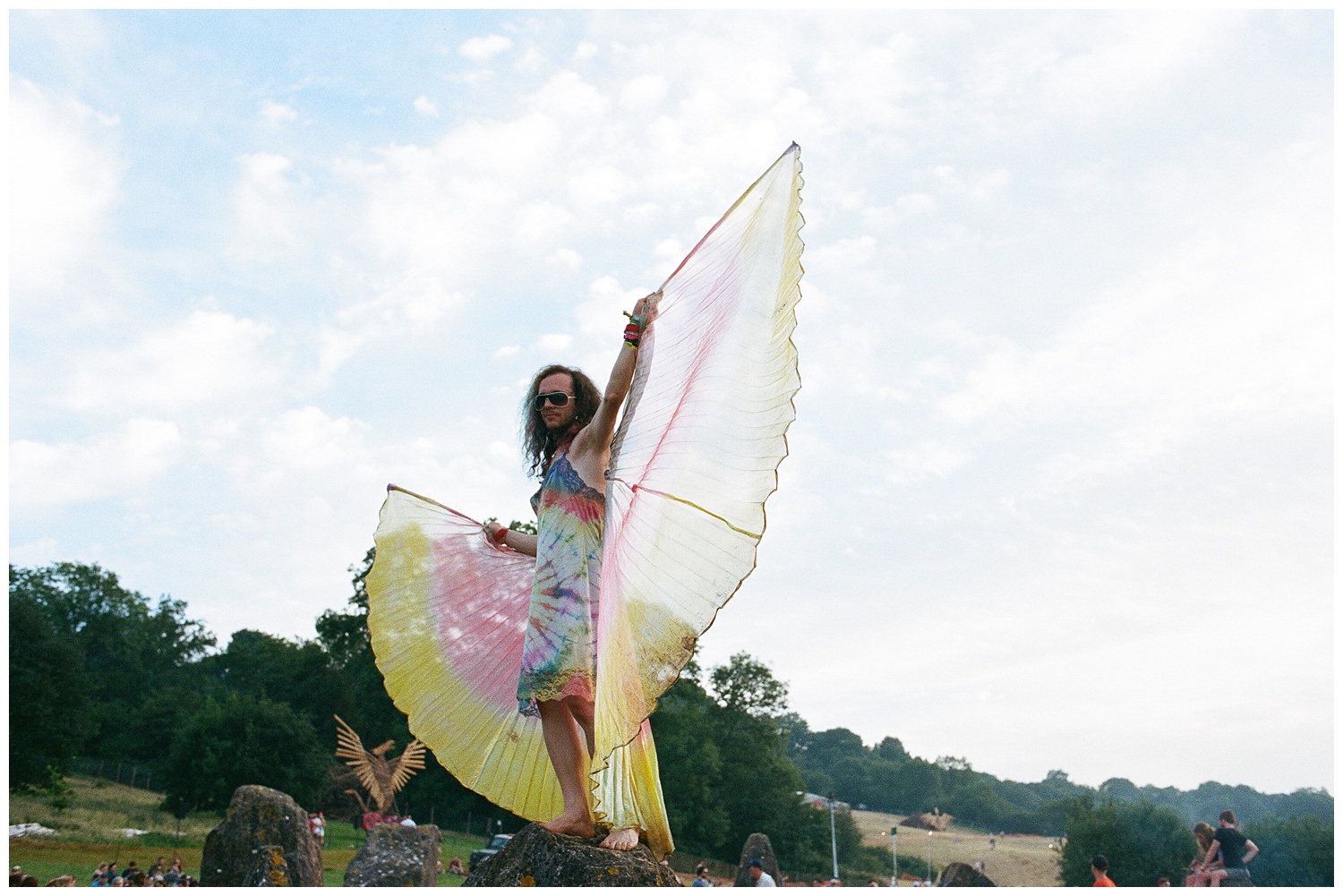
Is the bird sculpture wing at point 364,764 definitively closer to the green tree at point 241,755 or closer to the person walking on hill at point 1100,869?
the person walking on hill at point 1100,869

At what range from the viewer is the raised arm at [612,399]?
12.5 feet

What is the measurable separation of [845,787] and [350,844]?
75.7 m

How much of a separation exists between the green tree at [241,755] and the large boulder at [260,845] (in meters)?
22.4

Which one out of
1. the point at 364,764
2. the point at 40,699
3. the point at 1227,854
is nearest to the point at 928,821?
the point at 40,699

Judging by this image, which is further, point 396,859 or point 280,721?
point 280,721

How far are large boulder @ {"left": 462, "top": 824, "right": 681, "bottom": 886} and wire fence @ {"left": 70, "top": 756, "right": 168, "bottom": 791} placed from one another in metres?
47.9

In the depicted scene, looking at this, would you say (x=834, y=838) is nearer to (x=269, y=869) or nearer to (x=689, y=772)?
(x=689, y=772)

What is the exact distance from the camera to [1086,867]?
42875 millimetres

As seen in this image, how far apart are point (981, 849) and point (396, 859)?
6442 centimetres

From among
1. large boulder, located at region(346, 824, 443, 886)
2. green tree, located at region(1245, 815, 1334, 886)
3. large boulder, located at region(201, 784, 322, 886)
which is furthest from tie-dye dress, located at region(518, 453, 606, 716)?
green tree, located at region(1245, 815, 1334, 886)

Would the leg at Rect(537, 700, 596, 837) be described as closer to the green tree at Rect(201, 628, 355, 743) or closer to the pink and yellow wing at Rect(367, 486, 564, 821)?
the pink and yellow wing at Rect(367, 486, 564, 821)

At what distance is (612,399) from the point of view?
3.89 m

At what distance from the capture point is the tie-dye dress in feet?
13.0

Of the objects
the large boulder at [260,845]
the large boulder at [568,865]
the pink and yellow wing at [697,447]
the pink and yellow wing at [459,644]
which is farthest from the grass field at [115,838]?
the pink and yellow wing at [697,447]
